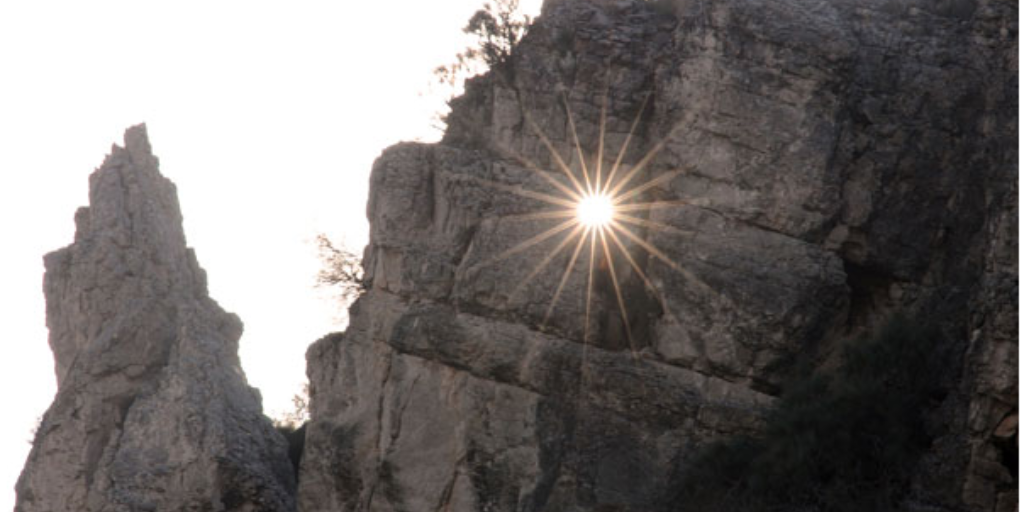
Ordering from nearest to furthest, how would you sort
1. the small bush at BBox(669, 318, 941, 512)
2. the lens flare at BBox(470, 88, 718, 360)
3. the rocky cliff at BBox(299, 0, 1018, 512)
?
the small bush at BBox(669, 318, 941, 512)
the rocky cliff at BBox(299, 0, 1018, 512)
the lens flare at BBox(470, 88, 718, 360)

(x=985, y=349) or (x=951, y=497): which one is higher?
(x=985, y=349)

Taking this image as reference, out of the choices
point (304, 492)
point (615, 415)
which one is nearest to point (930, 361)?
point (615, 415)

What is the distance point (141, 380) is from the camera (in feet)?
137

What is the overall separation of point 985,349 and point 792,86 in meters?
6.49

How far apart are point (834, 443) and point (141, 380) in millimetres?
13744

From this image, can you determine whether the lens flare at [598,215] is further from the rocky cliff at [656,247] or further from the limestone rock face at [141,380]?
the limestone rock face at [141,380]

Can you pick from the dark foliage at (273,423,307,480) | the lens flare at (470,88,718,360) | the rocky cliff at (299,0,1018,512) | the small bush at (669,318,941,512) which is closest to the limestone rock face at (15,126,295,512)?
the dark foliage at (273,423,307,480)

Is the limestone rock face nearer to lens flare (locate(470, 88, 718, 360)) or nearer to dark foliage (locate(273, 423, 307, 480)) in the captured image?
dark foliage (locate(273, 423, 307, 480))

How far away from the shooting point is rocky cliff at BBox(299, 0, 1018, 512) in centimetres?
3647

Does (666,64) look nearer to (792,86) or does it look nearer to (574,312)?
(792,86)

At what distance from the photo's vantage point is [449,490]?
36719 millimetres

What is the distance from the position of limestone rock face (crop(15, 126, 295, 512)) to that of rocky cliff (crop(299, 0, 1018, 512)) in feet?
7.55

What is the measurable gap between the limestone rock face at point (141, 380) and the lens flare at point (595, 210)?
7.63 metres

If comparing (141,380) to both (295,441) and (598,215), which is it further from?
(598,215)
